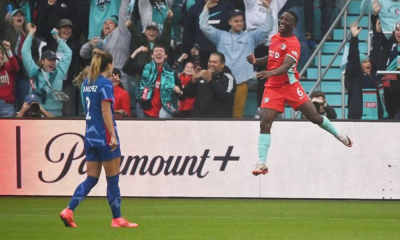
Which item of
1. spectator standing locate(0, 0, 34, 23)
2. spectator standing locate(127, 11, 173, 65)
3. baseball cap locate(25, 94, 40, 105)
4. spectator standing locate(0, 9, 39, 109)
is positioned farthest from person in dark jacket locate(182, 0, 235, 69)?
baseball cap locate(25, 94, 40, 105)

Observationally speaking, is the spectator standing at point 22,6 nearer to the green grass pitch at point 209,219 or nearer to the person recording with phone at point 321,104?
the green grass pitch at point 209,219

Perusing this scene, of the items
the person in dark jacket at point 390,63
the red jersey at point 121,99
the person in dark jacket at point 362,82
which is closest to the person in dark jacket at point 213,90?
the red jersey at point 121,99

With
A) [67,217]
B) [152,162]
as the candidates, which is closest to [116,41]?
[152,162]

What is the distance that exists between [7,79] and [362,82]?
6.99m

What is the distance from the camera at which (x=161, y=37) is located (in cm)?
2022

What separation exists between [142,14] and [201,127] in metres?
3.78

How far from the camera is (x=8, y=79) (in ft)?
65.2

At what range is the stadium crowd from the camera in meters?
19.3

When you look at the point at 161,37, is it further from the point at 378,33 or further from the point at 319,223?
the point at 319,223

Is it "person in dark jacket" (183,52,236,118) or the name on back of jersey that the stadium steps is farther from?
the name on back of jersey

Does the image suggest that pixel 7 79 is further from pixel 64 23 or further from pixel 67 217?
pixel 67 217

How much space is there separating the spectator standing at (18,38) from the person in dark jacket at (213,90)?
11.2ft

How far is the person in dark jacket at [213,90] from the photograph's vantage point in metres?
19.0

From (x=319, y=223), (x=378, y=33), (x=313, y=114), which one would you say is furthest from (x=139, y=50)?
(x=319, y=223)
